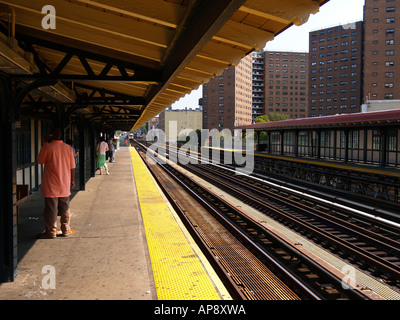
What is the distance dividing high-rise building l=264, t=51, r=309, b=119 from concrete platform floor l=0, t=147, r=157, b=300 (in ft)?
424

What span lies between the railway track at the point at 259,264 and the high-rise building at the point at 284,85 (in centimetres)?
12698

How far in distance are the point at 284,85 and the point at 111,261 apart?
136888 mm

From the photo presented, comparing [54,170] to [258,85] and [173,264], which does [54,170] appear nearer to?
[173,264]

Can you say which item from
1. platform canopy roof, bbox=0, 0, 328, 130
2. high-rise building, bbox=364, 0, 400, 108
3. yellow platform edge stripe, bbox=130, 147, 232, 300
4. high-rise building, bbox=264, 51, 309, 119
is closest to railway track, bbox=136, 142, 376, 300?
yellow platform edge stripe, bbox=130, 147, 232, 300

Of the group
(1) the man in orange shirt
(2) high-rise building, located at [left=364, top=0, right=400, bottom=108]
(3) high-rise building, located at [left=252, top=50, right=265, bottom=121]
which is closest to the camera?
(1) the man in orange shirt

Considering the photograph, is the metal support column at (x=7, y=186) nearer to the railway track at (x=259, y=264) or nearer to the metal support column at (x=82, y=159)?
the railway track at (x=259, y=264)

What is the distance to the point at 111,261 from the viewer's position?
17.2 ft

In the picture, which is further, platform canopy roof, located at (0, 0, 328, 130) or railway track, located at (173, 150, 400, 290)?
railway track, located at (173, 150, 400, 290)

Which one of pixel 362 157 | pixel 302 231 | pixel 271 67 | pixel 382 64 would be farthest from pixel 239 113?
pixel 302 231

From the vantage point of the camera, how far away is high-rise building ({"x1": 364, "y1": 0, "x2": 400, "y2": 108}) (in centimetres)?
7681

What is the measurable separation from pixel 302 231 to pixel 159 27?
23.7 feet

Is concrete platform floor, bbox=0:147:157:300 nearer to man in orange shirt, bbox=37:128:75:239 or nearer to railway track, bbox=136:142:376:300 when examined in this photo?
man in orange shirt, bbox=37:128:75:239

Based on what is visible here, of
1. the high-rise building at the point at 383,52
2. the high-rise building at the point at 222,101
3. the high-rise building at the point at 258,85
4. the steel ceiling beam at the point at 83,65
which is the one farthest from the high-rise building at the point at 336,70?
the steel ceiling beam at the point at 83,65
